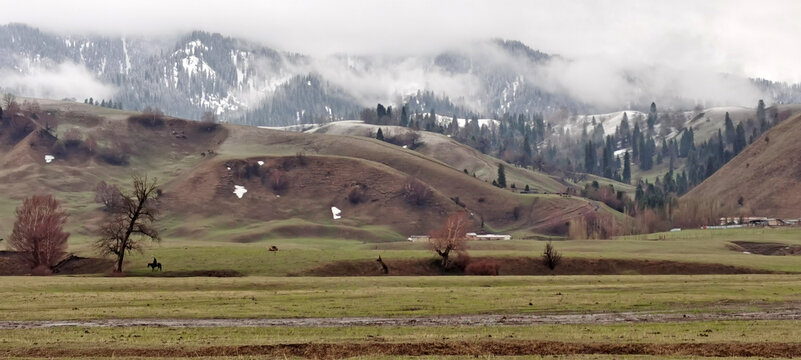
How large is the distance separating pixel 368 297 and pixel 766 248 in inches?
4933

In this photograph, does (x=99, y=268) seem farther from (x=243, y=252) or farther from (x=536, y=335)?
(x=536, y=335)

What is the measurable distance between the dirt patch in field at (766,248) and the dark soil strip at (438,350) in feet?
443

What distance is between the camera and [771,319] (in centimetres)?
5156

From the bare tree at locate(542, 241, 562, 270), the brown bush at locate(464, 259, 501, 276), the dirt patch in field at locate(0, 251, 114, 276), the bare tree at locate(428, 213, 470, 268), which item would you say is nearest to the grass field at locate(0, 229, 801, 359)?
the dirt patch in field at locate(0, 251, 114, 276)

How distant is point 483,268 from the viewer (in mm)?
114188

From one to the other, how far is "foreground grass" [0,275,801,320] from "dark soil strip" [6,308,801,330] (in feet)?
7.57

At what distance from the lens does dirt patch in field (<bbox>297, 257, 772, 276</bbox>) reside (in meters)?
110

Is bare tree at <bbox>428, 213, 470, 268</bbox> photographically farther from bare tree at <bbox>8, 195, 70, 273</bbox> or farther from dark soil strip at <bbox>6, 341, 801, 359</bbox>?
dark soil strip at <bbox>6, 341, 801, 359</bbox>

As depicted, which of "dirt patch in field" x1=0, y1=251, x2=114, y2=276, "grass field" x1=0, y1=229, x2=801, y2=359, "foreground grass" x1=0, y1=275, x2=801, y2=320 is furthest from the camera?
"dirt patch in field" x1=0, y1=251, x2=114, y2=276

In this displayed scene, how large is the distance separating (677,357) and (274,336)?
19853 millimetres

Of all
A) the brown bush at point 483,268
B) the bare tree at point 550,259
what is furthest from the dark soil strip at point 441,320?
the bare tree at point 550,259

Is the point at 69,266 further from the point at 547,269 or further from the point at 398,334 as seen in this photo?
the point at 398,334

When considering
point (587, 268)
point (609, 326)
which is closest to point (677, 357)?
point (609, 326)

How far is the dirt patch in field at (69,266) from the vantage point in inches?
4587
